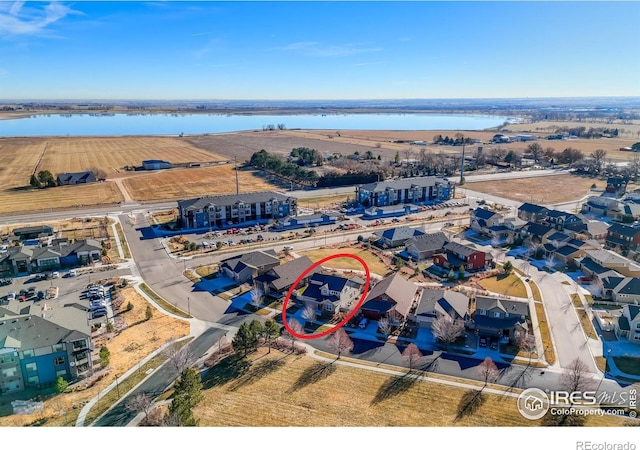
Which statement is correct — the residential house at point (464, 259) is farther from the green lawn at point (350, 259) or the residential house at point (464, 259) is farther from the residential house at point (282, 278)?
the residential house at point (282, 278)

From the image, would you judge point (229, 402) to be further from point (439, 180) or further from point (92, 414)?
point (439, 180)

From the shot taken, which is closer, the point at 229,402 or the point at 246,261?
the point at 229,402

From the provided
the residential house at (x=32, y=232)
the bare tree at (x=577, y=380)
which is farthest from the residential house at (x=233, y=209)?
the bare tree at (x=577, y=380)

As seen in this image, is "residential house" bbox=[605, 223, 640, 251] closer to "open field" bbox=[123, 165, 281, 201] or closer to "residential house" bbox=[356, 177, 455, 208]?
"residential house" bbox=[356, 177, 455, 208]

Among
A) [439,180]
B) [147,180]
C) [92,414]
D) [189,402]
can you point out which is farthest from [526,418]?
[147,180]

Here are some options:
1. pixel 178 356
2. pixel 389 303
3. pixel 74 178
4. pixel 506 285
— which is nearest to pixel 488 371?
pixel 389 303

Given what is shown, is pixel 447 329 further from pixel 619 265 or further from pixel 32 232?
pixel 32 232

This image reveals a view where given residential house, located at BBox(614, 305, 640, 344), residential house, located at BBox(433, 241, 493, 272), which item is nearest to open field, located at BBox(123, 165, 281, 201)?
residential house, located at BBox(433, 241, 493, 272)
